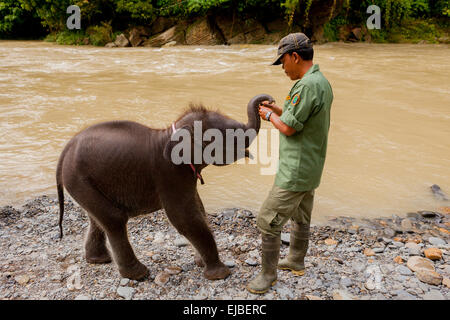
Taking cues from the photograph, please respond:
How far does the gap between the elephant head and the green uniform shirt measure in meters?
0.23

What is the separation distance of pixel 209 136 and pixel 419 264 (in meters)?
1.98

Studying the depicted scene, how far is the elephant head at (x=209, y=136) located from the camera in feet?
8.12

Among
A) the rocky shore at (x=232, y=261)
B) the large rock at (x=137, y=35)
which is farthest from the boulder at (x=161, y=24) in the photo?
the rocky shore at (x=232, y=261)

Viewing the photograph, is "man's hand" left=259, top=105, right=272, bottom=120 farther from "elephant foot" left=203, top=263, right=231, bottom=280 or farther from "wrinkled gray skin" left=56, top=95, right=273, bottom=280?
"elephant foot" left=203, top=263, right=231, bottom=280

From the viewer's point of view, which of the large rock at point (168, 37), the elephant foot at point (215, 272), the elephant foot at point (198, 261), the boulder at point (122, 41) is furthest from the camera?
the boulder at point (122, 41)

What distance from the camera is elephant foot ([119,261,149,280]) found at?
9.13ft

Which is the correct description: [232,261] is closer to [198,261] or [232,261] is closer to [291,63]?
[198,261]

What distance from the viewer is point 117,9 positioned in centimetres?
2331

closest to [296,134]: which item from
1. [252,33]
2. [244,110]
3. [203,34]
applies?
[244,110]

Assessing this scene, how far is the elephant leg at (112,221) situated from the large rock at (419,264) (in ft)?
6.95

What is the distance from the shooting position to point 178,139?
2482mm

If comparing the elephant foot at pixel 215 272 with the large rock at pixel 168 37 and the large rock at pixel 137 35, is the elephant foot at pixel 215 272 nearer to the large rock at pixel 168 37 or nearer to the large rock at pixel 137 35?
the large rock at pixel 168 37

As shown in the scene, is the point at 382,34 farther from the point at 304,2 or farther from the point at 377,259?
the point at 377,259
